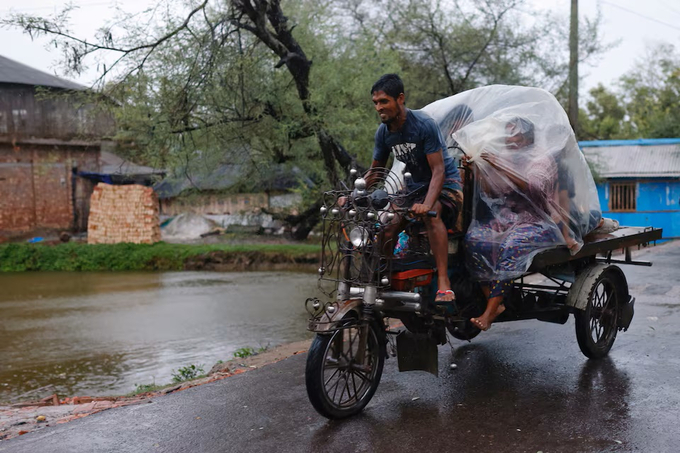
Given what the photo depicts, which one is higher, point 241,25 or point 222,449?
point 241,25

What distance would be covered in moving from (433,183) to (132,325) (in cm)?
880

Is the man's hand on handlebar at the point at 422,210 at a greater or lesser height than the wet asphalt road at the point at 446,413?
greater

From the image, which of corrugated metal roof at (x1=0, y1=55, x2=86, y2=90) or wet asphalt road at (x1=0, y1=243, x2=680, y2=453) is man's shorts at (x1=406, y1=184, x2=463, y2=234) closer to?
Result: wet asphalt road at (x1=0, y1=243, x2=680, y2=453)

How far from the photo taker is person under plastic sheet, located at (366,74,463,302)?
4.59 metres

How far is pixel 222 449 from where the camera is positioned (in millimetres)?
3928

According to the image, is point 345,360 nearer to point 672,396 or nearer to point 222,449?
point 222,449

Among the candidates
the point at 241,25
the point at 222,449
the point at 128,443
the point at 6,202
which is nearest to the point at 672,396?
the point at 222,449

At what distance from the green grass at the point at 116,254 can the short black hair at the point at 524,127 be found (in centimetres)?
1552

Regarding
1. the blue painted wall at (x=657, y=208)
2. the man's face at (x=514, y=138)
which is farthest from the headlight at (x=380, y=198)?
the blue painted wall at (x=657, y=208)

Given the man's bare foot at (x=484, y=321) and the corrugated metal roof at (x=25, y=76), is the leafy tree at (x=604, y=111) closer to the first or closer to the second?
the corrugated metal roof at (x=25, y=76)

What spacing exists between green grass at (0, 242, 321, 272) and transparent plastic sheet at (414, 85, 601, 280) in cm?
1536

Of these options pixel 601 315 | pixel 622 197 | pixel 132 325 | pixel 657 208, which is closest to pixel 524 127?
pixel 601 315

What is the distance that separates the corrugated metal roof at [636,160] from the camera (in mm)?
23000

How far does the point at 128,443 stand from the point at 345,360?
5.02ft
